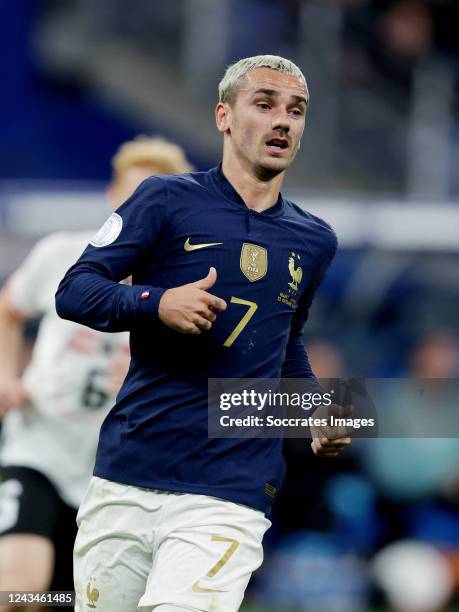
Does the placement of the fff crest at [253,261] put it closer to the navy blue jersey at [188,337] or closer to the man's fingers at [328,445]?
the navy blue jersey at [188,337]

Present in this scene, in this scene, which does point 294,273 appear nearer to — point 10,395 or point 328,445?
point 328,445

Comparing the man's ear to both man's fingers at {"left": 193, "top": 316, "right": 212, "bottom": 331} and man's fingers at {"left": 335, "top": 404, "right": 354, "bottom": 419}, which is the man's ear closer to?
man's fingers at {"left": 193, "top": 316, "right": 212, "bottom": 331}

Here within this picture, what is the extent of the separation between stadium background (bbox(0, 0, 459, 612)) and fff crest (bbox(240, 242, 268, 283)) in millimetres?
3390

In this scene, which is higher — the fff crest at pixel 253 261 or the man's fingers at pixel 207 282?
the fff crest at pixel 253 261

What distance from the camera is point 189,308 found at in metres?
3.22

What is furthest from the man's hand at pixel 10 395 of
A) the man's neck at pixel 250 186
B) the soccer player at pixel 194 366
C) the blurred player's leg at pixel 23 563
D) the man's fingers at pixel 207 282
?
the man's fingers at pixel 207 282

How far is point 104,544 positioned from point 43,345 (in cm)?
198

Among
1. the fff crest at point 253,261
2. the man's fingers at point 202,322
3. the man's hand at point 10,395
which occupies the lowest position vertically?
the man's fingers at point 202,322

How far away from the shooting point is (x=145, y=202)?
3.54 meters

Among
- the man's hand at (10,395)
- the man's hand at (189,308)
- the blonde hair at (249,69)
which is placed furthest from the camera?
the man's hand at (10,395)

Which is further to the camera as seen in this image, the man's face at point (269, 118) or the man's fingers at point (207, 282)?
the man's face at point (269, 118)

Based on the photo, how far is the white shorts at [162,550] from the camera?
341cm

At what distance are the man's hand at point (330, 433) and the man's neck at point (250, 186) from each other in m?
0.61

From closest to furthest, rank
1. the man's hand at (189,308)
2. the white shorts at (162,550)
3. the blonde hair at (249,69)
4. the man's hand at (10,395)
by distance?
the man's hand at (189,308)
the white shorts at (162,550)
the blonde hair at (249,69)
the man's hand at (10,395)
